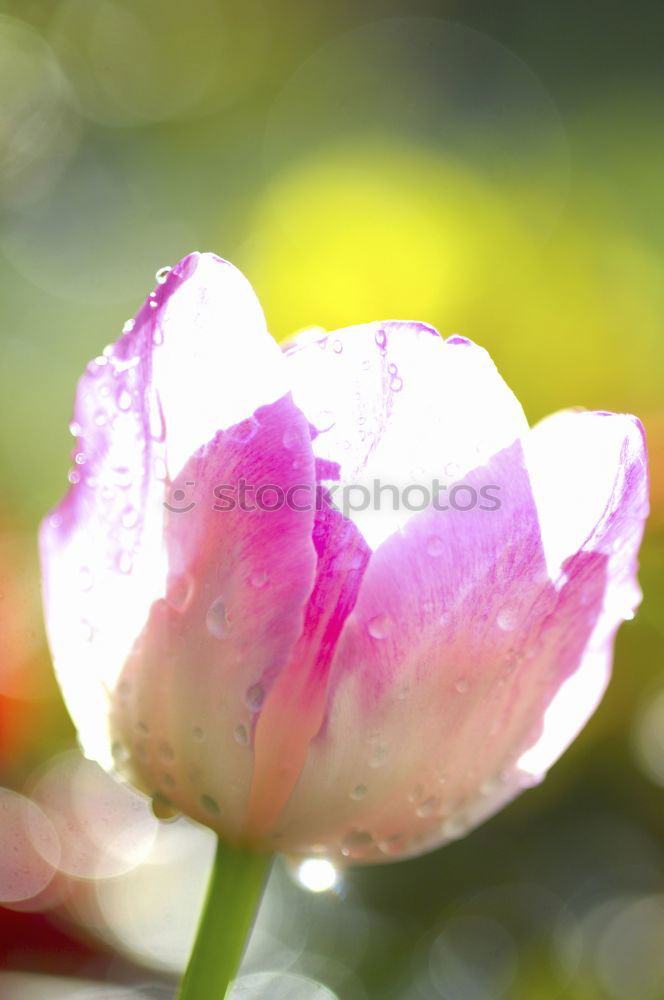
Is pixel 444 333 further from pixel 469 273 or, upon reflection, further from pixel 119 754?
pixel 119 754

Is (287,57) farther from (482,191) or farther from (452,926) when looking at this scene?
(452,926)

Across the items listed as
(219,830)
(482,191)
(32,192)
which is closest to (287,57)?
(32,192)

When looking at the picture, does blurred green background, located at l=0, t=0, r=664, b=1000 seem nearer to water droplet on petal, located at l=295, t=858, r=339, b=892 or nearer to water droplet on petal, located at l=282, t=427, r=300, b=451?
water droplet on petal, located at l=295, t=858, r=339, b=892

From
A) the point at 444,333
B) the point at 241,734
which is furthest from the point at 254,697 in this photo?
the point at 444,333

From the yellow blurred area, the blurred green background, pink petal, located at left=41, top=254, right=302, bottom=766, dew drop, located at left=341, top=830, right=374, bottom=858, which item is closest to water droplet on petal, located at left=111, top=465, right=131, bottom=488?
pink petal, located at left=41, top=254, right=302, bottom=766

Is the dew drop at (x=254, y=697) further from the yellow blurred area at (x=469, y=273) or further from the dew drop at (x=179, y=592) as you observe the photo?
the yellow blurred area at (x=469, y=273)

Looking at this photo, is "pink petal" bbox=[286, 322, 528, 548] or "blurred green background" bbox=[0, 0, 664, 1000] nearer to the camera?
"pink petal" bbox=[286, 322, 528, 548]
